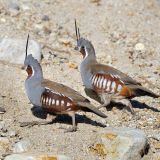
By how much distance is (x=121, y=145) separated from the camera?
27.3 ft

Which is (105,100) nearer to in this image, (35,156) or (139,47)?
(35,156)

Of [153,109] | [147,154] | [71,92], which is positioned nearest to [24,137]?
[71,92]

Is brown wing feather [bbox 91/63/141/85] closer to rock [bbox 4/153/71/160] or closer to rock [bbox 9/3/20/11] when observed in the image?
rock [bbox 4/153/71/160]

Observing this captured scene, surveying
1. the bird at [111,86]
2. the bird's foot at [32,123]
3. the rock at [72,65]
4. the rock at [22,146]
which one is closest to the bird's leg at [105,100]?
the bird at [111,86]

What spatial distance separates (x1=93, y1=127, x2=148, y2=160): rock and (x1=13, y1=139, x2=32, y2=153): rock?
839mm

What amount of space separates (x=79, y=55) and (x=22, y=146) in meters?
3.74

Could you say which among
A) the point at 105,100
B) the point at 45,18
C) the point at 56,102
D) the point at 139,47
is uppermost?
the point at 45,18

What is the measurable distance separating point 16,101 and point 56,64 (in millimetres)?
1624

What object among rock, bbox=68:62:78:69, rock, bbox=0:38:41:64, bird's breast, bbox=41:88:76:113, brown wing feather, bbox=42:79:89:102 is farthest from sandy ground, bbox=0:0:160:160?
brown wing feather, bbox=42:79:89:102

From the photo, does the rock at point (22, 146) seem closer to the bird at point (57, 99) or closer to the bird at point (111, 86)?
the bird at point (57, 99)

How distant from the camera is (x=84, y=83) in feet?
34.1

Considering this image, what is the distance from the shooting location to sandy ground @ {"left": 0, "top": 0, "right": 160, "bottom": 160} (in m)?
8.91

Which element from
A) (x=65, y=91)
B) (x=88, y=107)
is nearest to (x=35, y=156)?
(x=88, y=107)

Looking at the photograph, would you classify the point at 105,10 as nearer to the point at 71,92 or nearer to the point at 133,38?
the point at 133,38
